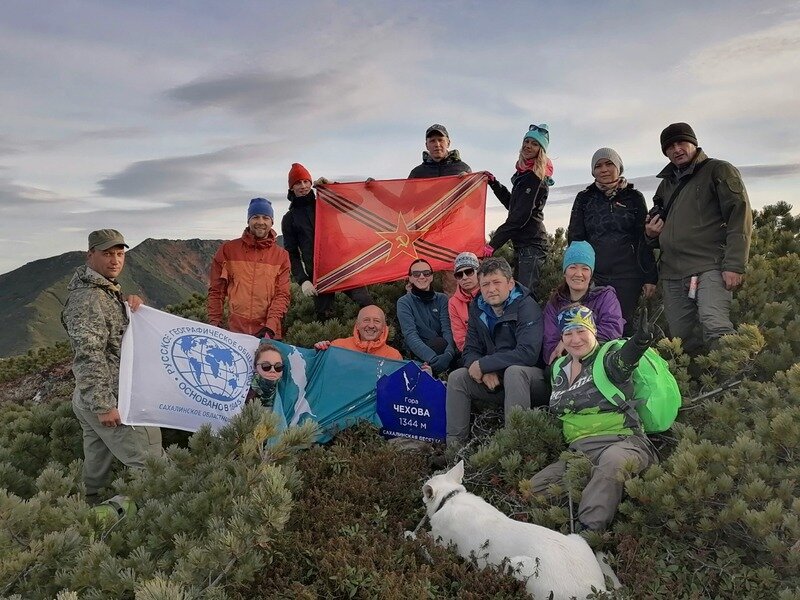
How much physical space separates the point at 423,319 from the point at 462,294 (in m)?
0.63

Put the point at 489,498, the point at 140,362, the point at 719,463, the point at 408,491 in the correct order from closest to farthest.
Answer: the point at 719,463 → the point at 489,498 → the point at 408,491 → the point at 140,362

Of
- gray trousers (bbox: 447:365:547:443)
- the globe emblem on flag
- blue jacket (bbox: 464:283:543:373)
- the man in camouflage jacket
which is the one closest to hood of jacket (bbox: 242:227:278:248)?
the globe emblem on flag

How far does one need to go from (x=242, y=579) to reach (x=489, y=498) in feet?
7.39

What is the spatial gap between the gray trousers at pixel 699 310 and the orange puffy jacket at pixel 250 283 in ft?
15.3

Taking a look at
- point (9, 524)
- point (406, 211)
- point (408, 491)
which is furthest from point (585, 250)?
point (9, 524)

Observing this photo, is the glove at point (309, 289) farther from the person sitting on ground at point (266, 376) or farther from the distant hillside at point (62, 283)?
the distant hillside at point (62, 283)

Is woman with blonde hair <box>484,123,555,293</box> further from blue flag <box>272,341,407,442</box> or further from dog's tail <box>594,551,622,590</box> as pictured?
dog's tail <box>594,551,622,590</box>

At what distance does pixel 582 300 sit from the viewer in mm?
5605

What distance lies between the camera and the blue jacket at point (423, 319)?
282 inches

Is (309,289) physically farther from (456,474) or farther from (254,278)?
(456,474)

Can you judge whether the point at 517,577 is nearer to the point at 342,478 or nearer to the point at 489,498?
the point at 489,498

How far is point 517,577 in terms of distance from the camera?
359 cm

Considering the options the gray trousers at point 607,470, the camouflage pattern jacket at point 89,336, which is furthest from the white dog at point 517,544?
the camouflage pattern jacket at point 89,336

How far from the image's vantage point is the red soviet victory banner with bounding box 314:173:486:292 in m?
8.81
